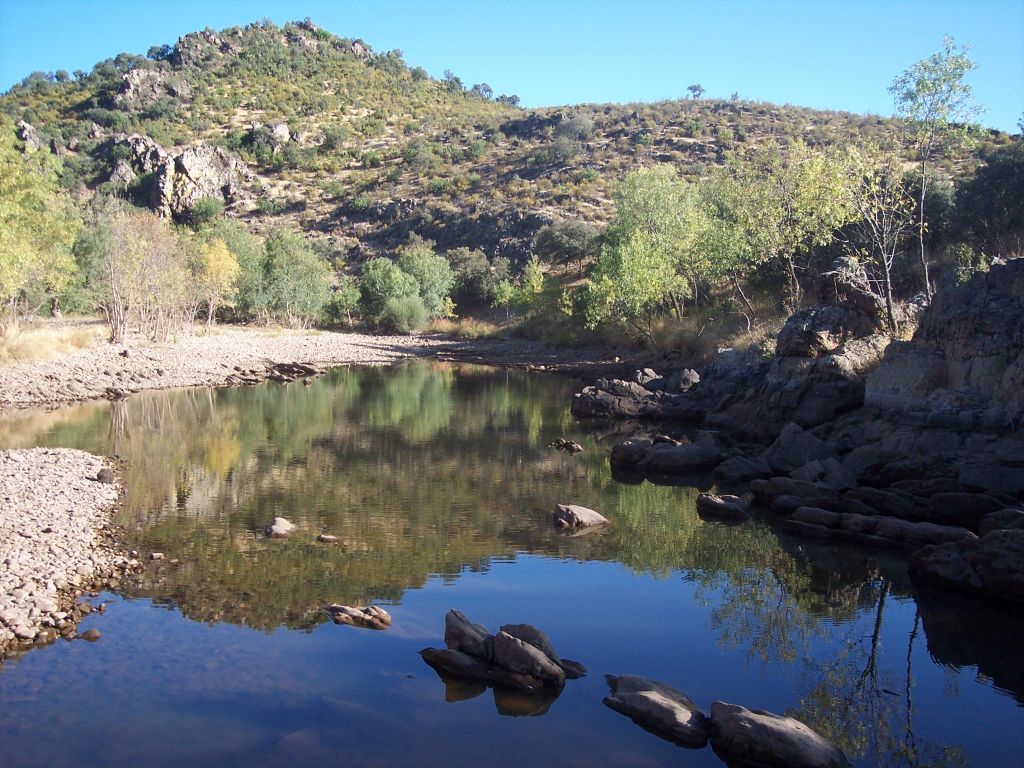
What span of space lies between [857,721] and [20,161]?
113 ft

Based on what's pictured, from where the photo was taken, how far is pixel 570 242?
79250 millimetres

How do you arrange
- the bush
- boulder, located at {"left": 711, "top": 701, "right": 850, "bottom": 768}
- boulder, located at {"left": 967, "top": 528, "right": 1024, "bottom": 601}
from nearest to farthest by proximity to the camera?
1. boulder, located at {"left": 711, "top": 701, "right": 850, "bottom": 768}
2. boulder, located at {"left": 967, "top": 528, "right": 1024, "bottom": 601}
3. the bush

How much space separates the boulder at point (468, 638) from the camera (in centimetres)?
1020

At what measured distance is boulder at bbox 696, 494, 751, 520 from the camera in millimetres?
18219

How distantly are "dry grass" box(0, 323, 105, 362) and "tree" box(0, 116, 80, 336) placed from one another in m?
→ 1.09

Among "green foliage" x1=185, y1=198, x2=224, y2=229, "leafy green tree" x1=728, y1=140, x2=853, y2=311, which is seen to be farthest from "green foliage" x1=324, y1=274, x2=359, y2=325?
"leafy green tree" x1=728, y1=140, x2=853, y2=311

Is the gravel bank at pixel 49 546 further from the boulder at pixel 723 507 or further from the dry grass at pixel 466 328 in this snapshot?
the dry grass at pixel 466 328

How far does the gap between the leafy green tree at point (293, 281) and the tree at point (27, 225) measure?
34193 millimetres

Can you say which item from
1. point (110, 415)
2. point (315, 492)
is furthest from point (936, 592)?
point (110, 415)

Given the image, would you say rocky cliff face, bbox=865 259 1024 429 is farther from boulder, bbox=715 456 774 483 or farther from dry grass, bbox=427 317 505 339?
dry grass, bbox=427 317 505 339

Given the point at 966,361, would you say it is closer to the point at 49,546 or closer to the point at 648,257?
the point at 49,546

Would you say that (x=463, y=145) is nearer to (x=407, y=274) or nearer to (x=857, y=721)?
(x=407, y=274)

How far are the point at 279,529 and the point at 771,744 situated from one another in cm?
1021

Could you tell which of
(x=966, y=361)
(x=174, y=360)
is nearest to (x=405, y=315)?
(x=174, y=360)
